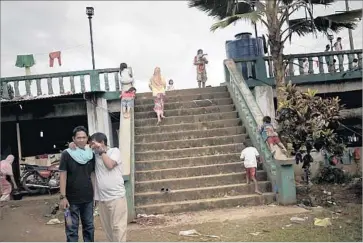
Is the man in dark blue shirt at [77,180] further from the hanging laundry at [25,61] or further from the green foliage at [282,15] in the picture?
the hanging laundry at [25,61]

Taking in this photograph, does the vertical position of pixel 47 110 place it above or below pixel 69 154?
above

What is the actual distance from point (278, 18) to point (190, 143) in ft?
10.8

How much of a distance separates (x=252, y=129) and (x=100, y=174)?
4.70 meters

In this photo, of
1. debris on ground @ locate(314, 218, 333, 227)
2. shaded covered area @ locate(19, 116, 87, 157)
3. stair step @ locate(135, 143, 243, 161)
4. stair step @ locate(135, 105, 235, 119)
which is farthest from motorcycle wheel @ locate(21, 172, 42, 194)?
debris on ground @ locate(314, 218, 333, 227)

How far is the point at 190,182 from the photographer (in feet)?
25.1

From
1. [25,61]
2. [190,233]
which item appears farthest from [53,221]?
[25,61]

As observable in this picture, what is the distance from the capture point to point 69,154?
4414mm

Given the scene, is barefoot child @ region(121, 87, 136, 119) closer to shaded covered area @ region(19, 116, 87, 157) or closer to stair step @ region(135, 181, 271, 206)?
stair step @ region(135, 181, 271, 206)

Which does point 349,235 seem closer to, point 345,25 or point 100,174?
point 100,174

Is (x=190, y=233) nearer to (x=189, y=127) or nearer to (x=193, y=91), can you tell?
(x=189, y=127)

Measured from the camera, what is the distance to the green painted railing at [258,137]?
7.02 metres

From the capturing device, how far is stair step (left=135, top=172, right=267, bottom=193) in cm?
762

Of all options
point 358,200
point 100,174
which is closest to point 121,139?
point 100,174

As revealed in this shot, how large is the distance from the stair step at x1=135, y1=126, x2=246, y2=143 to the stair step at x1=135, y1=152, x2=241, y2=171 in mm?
929
